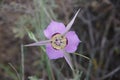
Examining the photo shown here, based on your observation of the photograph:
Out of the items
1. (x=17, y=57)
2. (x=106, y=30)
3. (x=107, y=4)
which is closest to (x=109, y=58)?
(x=106, y=30)

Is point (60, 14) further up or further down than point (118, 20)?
further up

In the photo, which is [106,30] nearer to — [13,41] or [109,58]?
[109,58]

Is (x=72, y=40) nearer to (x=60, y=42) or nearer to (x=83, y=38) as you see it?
(x=60, y=42)

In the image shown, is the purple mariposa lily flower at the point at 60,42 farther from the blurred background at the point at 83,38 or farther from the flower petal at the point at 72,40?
the blurred background at the point at 83,38

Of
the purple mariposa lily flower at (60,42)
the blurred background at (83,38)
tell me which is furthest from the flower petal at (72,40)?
the blurred background at (83,38)

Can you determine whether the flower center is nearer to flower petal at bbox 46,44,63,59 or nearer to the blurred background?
flower petal at bbox 46,44,63,59

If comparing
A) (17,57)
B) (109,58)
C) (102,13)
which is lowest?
(109,58)

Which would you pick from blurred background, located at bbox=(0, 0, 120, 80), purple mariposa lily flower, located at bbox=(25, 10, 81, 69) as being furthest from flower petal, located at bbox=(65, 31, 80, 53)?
blurred background, located at bbox=(0, 0, 120, 80)

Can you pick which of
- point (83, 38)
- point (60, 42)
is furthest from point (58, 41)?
point (83, 38)

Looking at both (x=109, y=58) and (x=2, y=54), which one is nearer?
(x=109, y=58)
